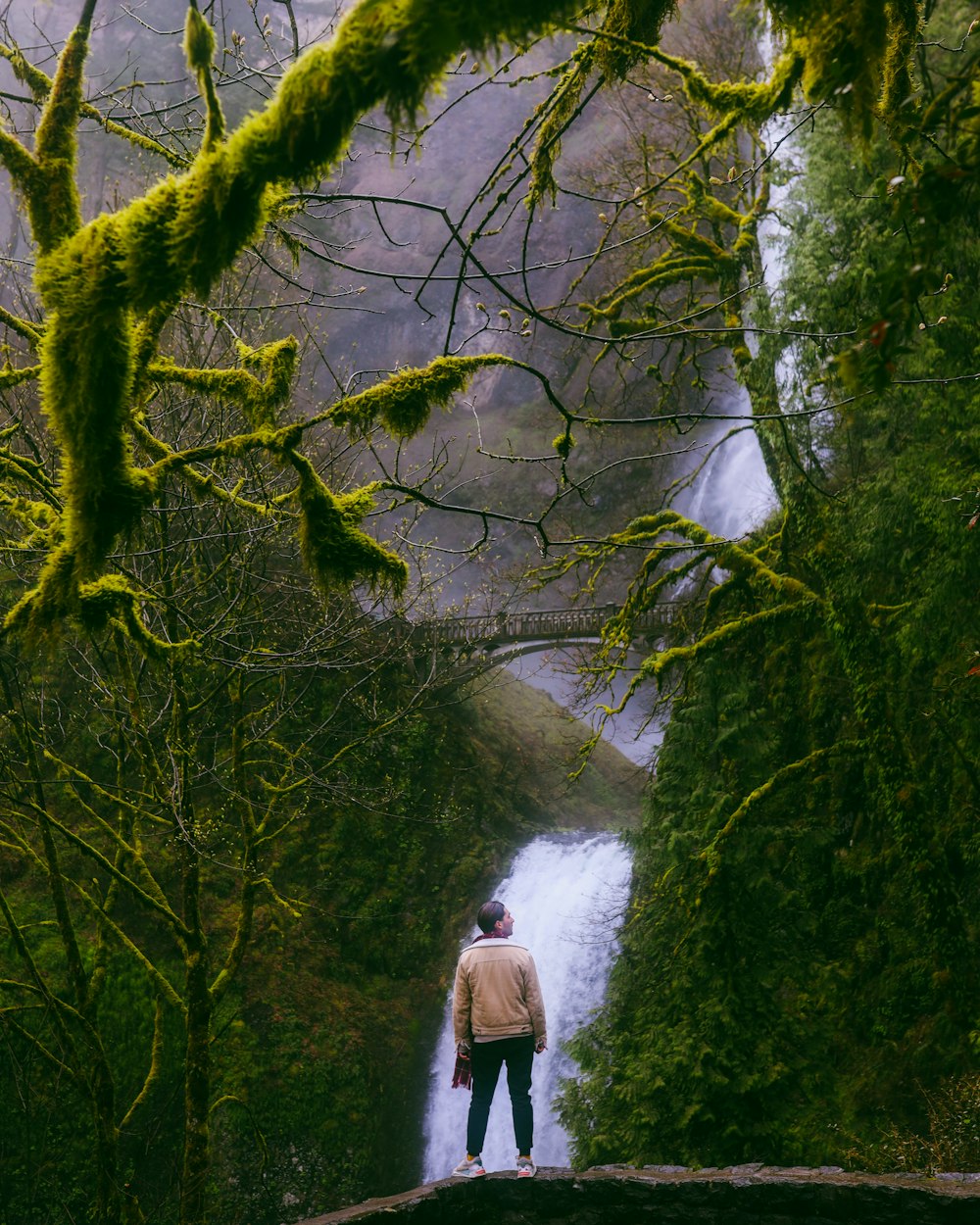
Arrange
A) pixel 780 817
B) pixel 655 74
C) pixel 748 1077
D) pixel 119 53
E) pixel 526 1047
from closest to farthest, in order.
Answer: pixel 526 1047 → pixel 748 1077 → pixel 780 817 → pixel 655 74 → pixel 119 53

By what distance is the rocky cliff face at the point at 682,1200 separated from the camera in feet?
15.1

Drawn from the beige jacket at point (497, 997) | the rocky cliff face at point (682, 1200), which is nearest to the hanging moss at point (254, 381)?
the beige jacket at point (497, 997)

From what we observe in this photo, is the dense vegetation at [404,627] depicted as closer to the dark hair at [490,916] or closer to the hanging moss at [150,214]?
the hanging moss at [150,214]

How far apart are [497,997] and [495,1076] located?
527 mm

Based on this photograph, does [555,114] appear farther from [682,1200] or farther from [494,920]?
[682,1200]

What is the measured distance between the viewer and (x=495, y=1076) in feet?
18.7

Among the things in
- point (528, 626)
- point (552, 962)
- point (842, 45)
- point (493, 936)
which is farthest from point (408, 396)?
point (528, 626)

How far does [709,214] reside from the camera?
33.2 ft

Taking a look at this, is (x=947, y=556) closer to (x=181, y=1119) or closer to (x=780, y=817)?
(x=780, y=817)

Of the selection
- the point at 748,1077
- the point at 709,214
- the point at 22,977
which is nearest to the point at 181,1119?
the point at 22,977

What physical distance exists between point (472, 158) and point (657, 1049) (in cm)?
2953

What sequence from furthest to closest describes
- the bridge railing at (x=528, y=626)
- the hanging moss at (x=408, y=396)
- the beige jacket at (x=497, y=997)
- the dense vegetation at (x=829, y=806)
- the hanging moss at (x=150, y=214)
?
the bridge railing at (x=528, y=626)
the dense vegetation at (x=829, y=806)
the beige jacket at (x=497, y=997)
the hanging moss at (x=408, y=396)
the hanging moss at (x=150, y=214)

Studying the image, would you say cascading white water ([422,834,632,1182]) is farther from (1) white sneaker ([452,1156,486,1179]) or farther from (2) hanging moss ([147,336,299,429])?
(2) hanging moss ([147,336,299,429])

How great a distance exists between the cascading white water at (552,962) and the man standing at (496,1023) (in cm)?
480
